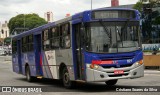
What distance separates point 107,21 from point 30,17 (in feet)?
374

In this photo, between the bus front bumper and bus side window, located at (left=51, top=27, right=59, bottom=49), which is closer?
the bus front bumper

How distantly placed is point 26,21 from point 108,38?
363 feet

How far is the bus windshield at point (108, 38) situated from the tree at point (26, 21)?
108 metres

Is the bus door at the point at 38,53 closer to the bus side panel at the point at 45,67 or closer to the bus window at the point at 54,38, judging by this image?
the bus side panel at the point at 45,67

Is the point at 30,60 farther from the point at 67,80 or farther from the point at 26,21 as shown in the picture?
the point at 26,21

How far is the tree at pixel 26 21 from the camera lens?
123m

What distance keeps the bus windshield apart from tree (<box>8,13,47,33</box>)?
354ft

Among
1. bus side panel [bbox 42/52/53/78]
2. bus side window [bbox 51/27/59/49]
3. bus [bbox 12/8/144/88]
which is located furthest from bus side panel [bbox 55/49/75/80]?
bus side panel [bbox 42/52/53/78]

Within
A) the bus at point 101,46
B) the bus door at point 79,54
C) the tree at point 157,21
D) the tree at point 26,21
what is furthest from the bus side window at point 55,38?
the tree at point 26,21

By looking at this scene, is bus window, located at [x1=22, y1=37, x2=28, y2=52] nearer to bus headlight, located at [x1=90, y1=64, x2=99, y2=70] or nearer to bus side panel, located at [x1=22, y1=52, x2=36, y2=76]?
bus side panel, located at [x1=22, y1=52, x2=36, y2=76]

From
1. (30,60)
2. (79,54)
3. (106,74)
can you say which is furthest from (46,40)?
(106,74)

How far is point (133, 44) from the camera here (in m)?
14.6

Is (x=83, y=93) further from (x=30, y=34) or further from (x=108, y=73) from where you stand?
(x=30, y=34)

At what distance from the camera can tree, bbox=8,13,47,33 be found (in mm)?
123125
